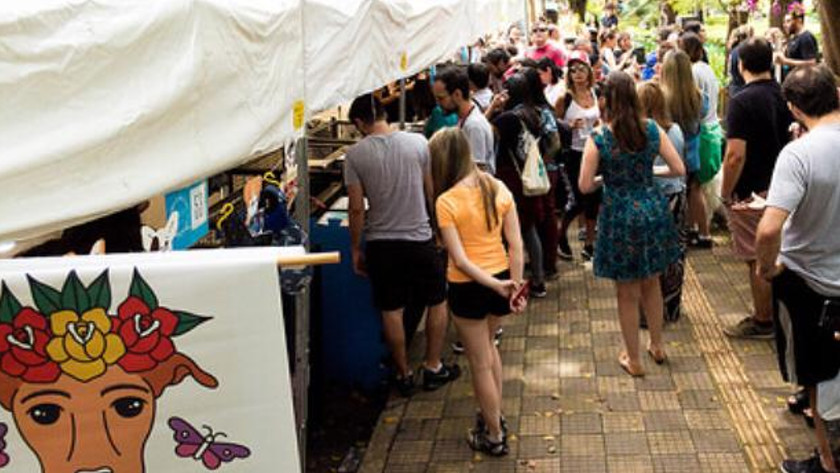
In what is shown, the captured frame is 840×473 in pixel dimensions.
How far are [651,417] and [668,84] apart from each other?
2907 mm

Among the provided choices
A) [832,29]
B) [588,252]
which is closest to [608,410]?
[588,252]

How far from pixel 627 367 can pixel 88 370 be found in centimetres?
434

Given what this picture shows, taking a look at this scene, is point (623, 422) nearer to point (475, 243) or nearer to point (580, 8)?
point (475, 243)

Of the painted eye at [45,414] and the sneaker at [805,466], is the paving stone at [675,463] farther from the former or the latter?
the painted eye at [45,414]

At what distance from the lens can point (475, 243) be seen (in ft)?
15.4

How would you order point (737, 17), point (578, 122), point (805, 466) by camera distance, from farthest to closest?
point (737, 17) < point (578, 122) < point (805, 466)

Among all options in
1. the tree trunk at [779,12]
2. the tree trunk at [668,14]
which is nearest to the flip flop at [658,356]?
the tree trunk at [779,12]

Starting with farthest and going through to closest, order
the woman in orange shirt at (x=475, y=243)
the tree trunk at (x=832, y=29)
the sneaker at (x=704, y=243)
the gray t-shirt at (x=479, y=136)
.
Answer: the sneaker at (x=704, y=243), the tree trunk at (x=832, y=29), the gray t-shirt at (x=479, y=136), the woman in orange shirt at (x=475, y=243)

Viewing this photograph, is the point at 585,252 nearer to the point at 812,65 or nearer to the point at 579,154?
the point at 579,154

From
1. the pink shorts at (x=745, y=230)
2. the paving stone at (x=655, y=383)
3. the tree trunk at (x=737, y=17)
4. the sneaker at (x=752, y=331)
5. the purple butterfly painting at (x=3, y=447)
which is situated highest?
the tree trunk at (x=737, y=17)

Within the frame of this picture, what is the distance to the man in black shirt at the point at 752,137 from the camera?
5898 mm

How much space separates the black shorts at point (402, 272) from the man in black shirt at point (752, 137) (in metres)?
1.93

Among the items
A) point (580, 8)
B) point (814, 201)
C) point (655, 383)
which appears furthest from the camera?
point (580, 8)

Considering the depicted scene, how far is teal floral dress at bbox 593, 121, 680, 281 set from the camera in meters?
5.39
